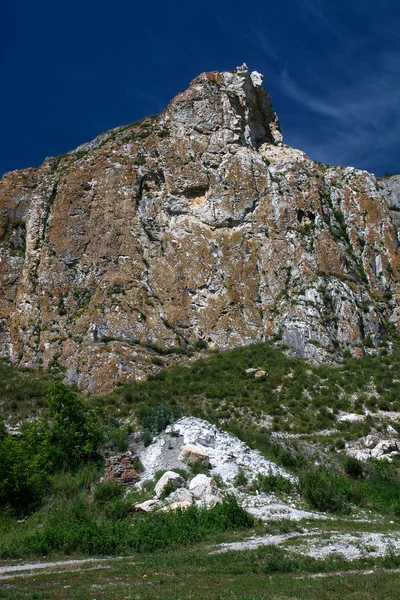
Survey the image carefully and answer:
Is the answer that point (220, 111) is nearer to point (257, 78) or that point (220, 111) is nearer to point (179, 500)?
point (257, 78)

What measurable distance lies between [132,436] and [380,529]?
11.5 m

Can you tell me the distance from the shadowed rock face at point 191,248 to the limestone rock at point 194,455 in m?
13.5

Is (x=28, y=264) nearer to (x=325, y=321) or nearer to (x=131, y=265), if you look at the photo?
(x=131, y=265)

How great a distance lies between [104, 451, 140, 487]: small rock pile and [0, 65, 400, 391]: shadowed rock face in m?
12.7

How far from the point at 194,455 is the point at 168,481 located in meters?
2.40

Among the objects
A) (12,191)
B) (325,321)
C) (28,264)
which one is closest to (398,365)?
(325,321)

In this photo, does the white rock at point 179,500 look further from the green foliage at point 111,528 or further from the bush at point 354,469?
the bush at point 354,469

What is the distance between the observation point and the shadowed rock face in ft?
126

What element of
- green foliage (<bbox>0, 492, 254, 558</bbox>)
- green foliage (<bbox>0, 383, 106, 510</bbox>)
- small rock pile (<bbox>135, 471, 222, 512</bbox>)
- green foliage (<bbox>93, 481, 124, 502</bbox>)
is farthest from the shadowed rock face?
green foliage (<bbox>0, 492, 254, 558</bbox>)

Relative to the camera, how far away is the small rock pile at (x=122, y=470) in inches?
799

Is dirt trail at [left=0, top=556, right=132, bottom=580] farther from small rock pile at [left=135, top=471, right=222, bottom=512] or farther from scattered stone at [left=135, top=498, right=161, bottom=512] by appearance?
small rock pile at [left=135, top=471, right=222, bottom=512]

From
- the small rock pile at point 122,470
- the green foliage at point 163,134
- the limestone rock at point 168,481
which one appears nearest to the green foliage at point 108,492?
the small rock pile at point 122,470

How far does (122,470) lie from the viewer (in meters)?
20.7

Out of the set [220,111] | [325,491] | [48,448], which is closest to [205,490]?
[325,491]
